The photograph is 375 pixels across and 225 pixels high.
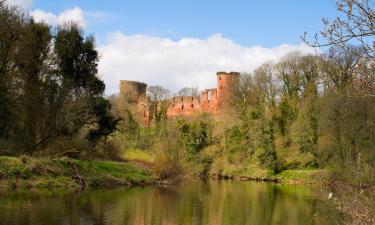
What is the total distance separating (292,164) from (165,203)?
23.8 metres

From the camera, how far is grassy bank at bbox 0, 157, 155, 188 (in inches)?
957

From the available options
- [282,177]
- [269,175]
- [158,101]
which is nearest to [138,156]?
[269,175]

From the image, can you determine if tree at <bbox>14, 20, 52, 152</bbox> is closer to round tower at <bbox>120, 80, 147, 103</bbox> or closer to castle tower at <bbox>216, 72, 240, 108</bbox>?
castle tower at <bbox>216, 72, 240, 108</bbox>

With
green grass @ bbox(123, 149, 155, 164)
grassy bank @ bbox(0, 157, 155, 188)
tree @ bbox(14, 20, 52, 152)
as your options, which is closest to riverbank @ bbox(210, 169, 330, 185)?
green grass @ bbox(123, 149, 155, 164)

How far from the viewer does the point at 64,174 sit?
A: 2673 centimetres

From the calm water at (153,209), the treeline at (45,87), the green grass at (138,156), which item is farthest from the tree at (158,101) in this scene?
the calm water at (153,209)

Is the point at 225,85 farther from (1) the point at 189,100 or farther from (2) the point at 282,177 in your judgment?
(2) the point at 282,177

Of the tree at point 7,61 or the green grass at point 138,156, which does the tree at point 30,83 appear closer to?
the tree at point 7,61

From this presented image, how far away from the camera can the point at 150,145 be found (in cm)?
4475

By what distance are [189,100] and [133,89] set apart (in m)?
7.58

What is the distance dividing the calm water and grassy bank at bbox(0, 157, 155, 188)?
201 cm

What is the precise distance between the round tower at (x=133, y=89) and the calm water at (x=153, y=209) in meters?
41.7

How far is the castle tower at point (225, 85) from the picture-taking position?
200ft

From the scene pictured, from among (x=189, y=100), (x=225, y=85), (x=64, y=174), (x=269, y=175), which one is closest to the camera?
(x=64, y=174)
